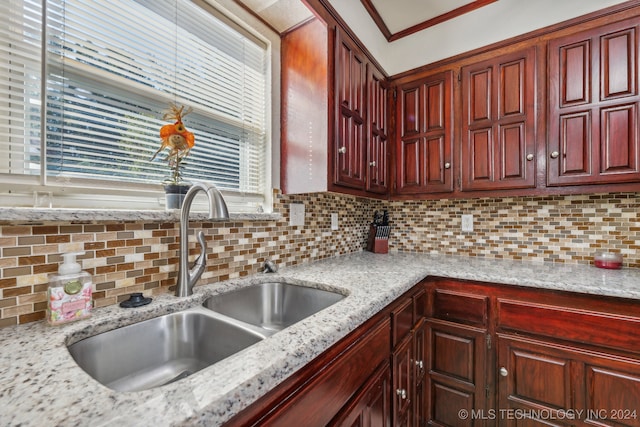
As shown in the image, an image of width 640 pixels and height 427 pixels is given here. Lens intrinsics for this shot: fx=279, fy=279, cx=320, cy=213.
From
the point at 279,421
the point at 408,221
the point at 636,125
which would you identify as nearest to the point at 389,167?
the point at 408,221

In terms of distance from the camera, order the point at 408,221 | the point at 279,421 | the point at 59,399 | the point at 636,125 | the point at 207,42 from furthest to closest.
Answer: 1. the point at 408,221
2. the point at 636,125
3. the point at 207,42
4. the point at 279,421
5. the point at 59,399

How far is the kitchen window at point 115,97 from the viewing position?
81 cm

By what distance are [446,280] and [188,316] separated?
131cm

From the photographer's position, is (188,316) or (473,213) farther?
(473,213)

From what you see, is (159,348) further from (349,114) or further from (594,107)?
(594,107)

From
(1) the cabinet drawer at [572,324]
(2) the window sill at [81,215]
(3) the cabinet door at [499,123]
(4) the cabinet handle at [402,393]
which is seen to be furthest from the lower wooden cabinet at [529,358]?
(2) the window sill at [81,215]

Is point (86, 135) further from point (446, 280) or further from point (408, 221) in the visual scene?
point (408, 221)

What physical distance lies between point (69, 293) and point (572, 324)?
6.19 ft

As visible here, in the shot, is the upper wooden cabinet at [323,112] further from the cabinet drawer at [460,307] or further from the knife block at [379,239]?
the cabinet drawer at [460,307]

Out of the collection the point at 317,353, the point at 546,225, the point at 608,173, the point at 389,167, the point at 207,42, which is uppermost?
the point at 207,42

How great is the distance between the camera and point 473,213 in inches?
81.7

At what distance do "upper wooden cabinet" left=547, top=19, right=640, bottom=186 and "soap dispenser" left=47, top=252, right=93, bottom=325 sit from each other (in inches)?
85.6

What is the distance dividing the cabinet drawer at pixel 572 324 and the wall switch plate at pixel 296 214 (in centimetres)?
113

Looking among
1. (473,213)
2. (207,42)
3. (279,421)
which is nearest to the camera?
(279,421)
